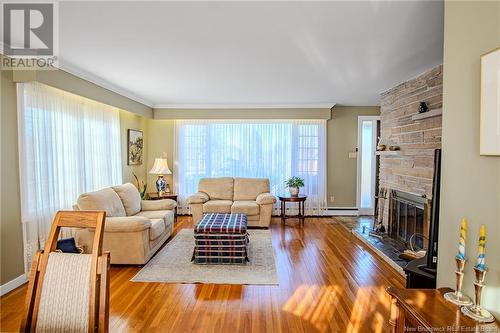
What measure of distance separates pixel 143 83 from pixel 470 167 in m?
4.25

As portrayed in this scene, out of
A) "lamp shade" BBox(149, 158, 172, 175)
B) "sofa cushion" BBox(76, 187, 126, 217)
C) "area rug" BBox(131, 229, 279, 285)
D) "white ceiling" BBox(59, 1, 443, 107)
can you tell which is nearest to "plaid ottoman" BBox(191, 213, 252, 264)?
"area rug" BBox(131, 229, 279, 285)

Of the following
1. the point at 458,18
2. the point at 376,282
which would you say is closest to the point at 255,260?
the point at 376,282

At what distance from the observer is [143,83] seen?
437cm

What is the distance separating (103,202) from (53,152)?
0.85 metres

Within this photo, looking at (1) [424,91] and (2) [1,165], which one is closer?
(2) [1,165]

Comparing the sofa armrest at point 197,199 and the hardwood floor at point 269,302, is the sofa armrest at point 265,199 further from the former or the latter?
the hardwood floor at point 269,302

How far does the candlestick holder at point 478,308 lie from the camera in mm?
1300

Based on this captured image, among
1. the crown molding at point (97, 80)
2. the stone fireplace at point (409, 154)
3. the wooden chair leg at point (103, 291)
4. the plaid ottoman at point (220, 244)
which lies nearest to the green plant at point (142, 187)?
the crown molding at point (97, 80)

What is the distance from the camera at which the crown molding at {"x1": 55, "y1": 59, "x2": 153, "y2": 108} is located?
11.0ft

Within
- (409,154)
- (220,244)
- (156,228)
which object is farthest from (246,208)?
(409,154)

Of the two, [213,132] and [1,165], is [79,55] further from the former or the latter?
[213,132]

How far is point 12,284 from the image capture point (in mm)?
2881

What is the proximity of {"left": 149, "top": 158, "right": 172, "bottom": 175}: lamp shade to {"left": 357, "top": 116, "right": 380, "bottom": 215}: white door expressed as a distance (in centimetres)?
429

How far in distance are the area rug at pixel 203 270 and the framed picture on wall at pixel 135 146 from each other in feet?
7.84
